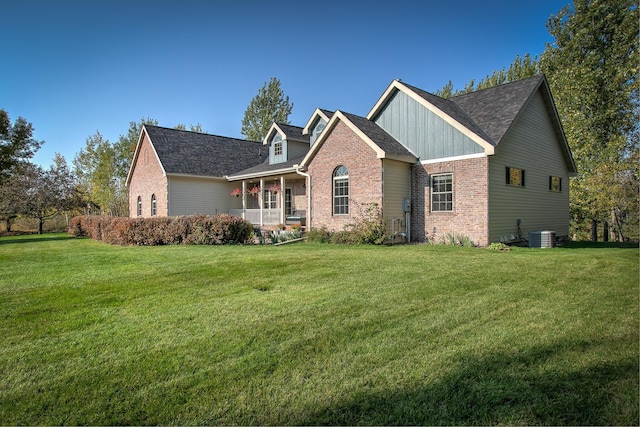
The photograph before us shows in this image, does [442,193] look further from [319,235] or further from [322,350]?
[322,350]

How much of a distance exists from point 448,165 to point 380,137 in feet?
9.69

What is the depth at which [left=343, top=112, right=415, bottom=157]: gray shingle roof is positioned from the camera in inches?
576

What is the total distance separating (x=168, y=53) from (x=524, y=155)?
13663 mm

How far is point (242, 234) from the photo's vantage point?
15.0m

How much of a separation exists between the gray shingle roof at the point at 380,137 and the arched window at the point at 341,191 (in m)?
1.80

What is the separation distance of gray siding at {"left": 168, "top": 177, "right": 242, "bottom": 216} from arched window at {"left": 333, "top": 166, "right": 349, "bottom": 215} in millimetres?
10886

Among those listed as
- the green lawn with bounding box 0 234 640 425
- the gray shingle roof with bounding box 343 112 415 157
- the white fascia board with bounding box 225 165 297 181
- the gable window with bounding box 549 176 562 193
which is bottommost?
the green lawn with bounding box 0 234 640 425

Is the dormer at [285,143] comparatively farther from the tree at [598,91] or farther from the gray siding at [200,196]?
the tree at [598,91]

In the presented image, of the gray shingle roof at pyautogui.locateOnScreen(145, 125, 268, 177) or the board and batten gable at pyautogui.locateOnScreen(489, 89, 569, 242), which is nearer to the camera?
the board and batten gable at pyautogui.locateOnScreen(489, 89, 569, 242)

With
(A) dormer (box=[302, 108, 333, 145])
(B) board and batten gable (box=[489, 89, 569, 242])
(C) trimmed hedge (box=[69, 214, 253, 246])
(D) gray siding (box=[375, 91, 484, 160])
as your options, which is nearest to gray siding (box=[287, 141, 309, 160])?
(A) dormer (box=[302, 108, 333, 145])

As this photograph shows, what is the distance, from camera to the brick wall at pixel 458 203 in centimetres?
1321

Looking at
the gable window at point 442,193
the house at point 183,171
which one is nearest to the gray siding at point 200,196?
the house at point 183,171

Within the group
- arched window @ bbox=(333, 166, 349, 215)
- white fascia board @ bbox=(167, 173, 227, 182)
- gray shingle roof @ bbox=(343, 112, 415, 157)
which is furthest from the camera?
white fascia board @ bbox=(167, 173, 227, 182)

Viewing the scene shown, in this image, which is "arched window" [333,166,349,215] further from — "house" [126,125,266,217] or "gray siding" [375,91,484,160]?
"house" [126,125,266,217]
